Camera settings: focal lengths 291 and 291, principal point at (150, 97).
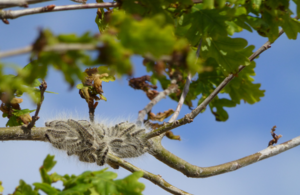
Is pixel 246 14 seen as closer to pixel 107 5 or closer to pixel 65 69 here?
pixel 107 5

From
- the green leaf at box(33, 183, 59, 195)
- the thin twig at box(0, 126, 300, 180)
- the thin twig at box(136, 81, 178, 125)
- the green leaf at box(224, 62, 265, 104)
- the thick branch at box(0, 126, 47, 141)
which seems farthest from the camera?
the green leaf at box(224, 62, 265, 104)

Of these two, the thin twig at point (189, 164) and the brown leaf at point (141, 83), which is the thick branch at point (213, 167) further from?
the brown leaf at point (141, 83)

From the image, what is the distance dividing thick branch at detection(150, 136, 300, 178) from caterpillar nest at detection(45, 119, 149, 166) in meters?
0.21

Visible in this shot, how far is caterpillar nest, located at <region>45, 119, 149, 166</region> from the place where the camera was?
2.79 m

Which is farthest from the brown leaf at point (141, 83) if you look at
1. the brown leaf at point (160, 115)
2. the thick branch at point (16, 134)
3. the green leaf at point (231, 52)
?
the thick branch at point (16, 134)

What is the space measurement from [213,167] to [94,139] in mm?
1224

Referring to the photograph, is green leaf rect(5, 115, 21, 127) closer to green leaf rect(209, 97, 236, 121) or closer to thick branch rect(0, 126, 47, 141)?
thick branch rect(0, 126, 47, 141)

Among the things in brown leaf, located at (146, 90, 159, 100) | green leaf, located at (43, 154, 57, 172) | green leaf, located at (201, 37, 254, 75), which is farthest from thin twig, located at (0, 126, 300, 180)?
green leaf, located at (201, 37, 254, 75)

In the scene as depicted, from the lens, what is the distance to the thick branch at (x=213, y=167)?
2.90 m

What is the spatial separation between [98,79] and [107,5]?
1.18 meters

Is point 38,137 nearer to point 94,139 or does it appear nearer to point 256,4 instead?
point 94,139

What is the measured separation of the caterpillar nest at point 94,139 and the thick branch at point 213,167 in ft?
0.69

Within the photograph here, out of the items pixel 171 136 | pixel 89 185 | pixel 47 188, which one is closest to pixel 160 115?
pixel 171 136

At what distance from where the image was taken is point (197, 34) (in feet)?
9.31
